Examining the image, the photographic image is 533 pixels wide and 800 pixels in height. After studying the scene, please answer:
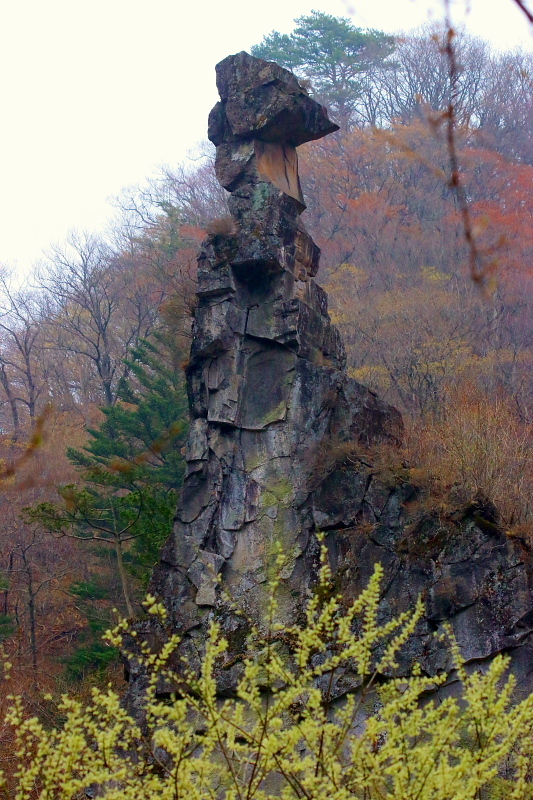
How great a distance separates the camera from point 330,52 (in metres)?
31.0

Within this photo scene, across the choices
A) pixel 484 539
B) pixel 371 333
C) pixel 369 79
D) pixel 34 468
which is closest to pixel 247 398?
pixel 484 539

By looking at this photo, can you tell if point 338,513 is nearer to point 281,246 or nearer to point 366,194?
point 281,246

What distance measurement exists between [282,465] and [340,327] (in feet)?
39.2

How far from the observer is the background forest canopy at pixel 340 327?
1405 centimetres

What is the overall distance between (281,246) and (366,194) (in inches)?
613

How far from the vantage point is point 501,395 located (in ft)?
56.7

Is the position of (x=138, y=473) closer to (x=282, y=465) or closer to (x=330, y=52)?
(x=282, y=465)

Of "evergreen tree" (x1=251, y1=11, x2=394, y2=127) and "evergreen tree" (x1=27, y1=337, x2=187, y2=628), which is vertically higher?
"evergreen tree" (x1=251, y1=11, x2=394, y2=127)

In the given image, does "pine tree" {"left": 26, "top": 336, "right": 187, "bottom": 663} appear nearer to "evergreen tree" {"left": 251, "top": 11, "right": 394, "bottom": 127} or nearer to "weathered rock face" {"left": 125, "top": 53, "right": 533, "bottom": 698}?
"weathered rock face" {"left": 125, "top": 53, "right": 533, "bottom": 698}

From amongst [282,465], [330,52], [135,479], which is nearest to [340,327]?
[135,479]

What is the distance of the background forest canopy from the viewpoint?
46.1 ft

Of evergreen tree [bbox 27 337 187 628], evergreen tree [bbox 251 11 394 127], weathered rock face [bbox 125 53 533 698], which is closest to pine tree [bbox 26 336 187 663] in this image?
evergreen tree [bbox 27 337 187 628]

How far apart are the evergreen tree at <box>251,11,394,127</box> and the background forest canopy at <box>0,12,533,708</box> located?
0.07 m

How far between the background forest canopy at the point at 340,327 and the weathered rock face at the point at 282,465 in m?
0.62
